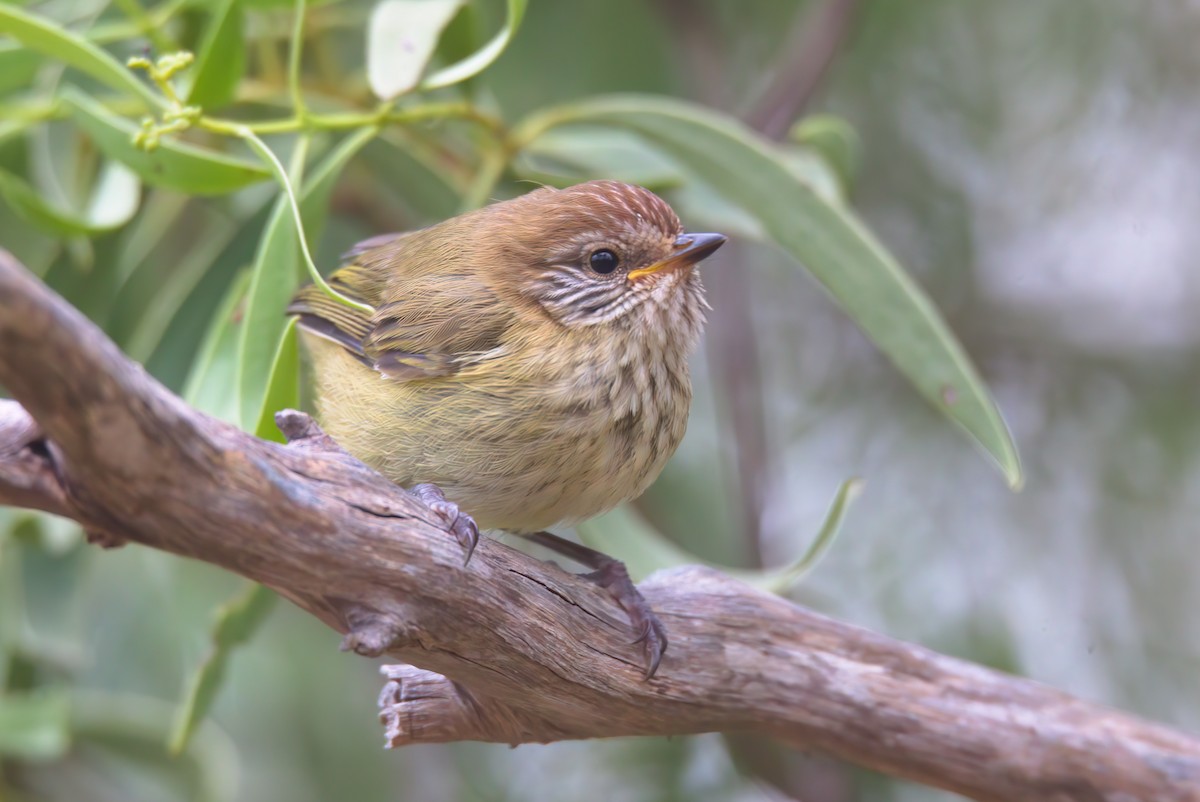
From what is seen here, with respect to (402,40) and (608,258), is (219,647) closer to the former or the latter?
(608,258)

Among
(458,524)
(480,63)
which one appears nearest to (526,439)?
(458,524)

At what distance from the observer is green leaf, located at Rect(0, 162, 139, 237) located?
117 inches

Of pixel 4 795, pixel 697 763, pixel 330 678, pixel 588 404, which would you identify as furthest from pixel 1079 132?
pixel 4 795

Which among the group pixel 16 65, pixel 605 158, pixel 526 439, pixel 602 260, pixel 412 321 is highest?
pixel 605 158

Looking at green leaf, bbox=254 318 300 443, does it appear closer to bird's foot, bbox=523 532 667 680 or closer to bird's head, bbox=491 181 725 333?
bird's head, bbox=491 181 725 333

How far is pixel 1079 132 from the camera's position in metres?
4.91

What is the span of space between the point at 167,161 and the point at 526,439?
106 cm

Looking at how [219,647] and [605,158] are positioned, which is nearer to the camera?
[219,647]

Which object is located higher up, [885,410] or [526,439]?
[885,410]

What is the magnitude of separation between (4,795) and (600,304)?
8.63 feet

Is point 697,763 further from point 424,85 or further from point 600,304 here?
point 424,85

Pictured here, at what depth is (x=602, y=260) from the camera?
281cm

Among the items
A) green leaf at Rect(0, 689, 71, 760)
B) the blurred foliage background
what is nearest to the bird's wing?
the blurred foliage background

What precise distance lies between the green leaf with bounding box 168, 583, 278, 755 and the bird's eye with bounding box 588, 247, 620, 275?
1071 mm
